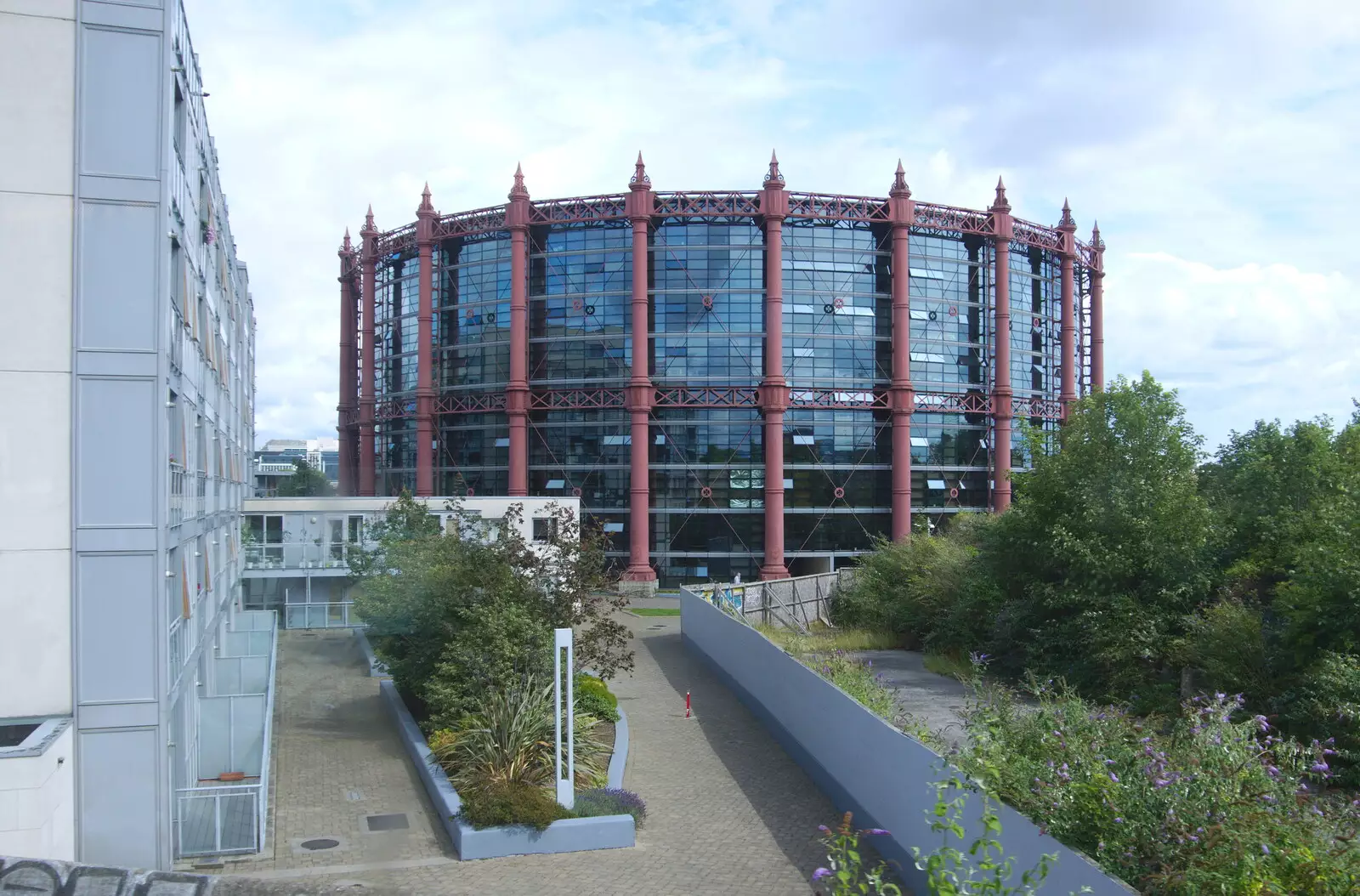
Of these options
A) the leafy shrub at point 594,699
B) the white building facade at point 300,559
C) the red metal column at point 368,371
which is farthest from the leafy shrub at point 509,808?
the red metal column at point 368,371

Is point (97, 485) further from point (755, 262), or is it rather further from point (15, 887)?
point (755, 262)

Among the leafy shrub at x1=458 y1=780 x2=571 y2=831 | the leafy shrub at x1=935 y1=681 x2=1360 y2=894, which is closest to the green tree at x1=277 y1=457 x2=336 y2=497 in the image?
the leafy shrub at x1=458 y1=780 x2=571 y2=831

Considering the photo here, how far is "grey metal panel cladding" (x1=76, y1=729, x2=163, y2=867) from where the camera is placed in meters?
11.9

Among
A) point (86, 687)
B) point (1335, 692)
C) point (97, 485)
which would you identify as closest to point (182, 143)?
point (97, 485)

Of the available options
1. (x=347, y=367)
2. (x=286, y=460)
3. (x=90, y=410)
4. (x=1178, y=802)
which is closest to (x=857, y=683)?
(x=1178, y=802)

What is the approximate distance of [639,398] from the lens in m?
48.3

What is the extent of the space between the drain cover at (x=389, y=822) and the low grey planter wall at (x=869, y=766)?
6565 millimetres

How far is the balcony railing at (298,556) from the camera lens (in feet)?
121

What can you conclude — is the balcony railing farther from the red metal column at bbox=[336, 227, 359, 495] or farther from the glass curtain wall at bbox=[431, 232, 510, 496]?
the red metal column at bbox=[336, 227, 359, 495]

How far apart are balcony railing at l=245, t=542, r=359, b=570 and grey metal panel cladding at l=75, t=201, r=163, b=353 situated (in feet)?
84.3

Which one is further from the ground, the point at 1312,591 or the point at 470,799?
the point at 1312,591

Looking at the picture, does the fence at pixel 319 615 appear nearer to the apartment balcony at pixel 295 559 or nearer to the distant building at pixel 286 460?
the apartment balcony at pixel 295 559

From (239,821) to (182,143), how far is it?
1015 cm

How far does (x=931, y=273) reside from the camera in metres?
52.6
